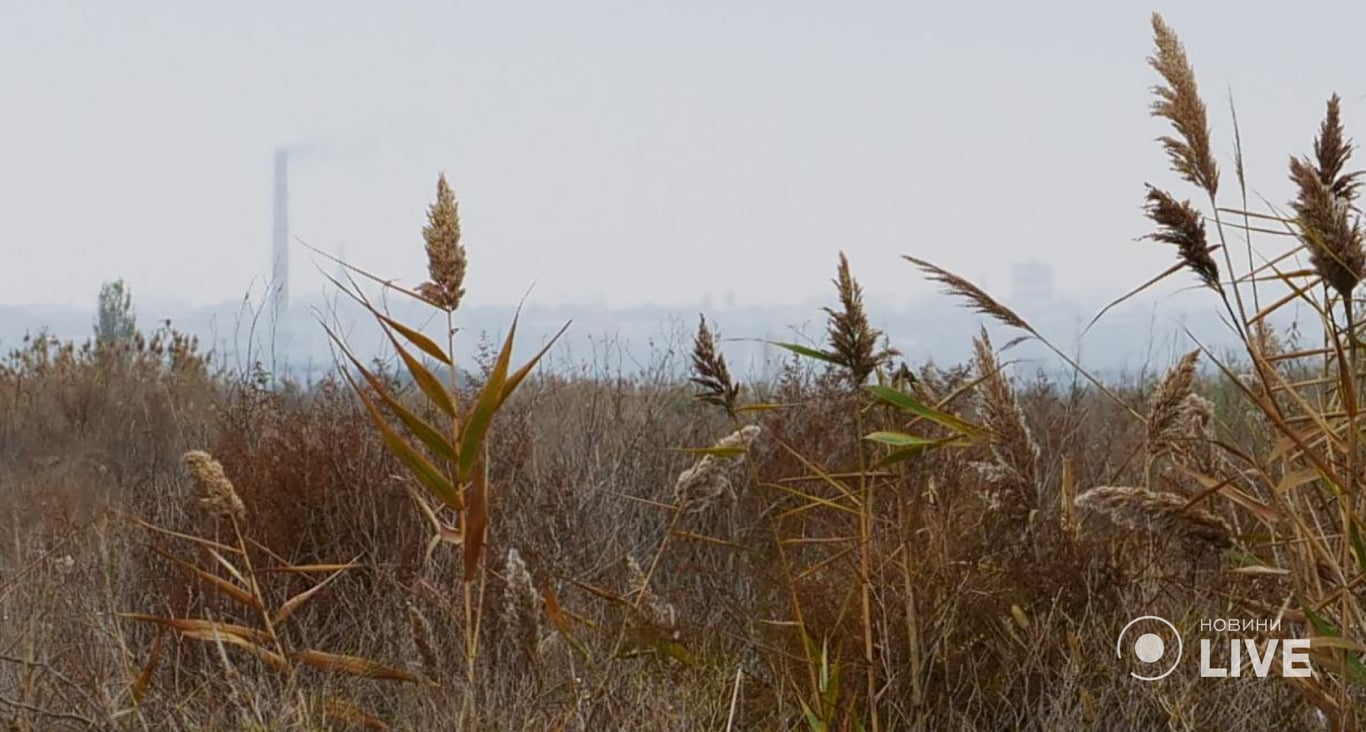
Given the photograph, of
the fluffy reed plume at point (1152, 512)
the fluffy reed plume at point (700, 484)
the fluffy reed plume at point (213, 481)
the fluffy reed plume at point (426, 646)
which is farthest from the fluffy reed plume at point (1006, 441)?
the fluffy reed plume at point (213, 481)

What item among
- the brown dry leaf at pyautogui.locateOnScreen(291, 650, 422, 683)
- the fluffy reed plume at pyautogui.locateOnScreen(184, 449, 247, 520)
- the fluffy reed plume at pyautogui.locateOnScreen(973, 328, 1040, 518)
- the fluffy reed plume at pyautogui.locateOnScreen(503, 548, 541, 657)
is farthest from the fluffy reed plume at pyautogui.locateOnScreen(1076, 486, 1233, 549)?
the fluffy reed plume at pyautogui.locateOnScreen(184, 449, 247, 520)

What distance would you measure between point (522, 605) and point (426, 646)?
0.85ft

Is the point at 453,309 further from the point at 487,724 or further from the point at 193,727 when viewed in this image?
the point at 193,727

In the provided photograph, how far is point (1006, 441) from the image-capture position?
2.83 metres

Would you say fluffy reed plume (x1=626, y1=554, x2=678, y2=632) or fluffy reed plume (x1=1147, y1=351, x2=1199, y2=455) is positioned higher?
fluffy reed plume (x1=1147, y1=351, x2=1199, y2=455)

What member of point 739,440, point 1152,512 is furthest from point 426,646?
point 1152,512

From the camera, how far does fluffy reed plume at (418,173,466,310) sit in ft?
7.14

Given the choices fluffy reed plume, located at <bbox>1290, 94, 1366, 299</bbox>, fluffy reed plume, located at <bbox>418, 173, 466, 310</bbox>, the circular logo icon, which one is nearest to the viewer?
fluffy reed plume, located at <bbox>1290, 94, 1366, 299</bbox>

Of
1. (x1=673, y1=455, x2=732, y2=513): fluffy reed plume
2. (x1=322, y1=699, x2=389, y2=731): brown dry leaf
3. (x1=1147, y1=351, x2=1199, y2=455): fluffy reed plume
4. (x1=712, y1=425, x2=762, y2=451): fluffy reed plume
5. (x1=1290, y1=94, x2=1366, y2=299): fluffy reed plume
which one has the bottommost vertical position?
(x1=322, y1=699, x2=389, y2=731): brown dry leaf

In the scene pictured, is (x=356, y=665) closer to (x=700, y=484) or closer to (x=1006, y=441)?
(x=700, y=484)

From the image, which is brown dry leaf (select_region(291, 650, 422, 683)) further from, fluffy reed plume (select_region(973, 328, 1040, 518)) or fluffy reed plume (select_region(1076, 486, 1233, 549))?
fluffy reed plume (select_region(1076, 486, 1233, 549))

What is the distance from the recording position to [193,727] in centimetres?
272

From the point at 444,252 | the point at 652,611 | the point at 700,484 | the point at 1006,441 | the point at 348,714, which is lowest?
the point at 348,714

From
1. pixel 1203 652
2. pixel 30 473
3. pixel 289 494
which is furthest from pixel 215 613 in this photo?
pixel 30 473
